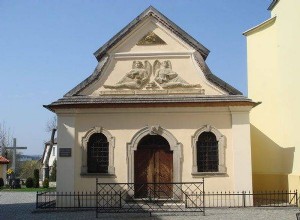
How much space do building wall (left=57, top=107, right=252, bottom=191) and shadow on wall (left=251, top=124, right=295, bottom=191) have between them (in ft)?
10.1

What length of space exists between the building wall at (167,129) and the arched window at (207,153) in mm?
413

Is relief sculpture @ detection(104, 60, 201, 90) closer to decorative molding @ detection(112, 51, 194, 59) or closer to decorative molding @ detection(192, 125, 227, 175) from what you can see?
decorative molding @ detection(112, 51, 194, 59)

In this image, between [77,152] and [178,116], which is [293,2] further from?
[77,152]

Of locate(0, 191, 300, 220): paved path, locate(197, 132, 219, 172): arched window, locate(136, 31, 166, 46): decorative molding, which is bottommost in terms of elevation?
locate(0, 191, 300, 220): paved path

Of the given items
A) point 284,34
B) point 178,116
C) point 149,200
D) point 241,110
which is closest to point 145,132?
point 178,116

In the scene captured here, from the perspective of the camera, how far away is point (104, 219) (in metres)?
14.0

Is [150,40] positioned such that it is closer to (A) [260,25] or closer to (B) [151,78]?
(B) [151,78]

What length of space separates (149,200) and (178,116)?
3.83 meters

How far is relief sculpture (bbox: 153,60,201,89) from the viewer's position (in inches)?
696

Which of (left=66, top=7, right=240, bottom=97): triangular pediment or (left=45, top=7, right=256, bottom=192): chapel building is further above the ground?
(left=66, top=7, right=240, bottom=97): triangular pediment

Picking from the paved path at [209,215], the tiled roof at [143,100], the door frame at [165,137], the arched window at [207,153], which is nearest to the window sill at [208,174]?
the arched window at [207,153]

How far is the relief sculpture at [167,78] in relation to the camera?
58.0 feet

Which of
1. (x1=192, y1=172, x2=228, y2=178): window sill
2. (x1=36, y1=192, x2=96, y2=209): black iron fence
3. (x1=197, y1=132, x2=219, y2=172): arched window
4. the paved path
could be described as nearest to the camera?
the paved path

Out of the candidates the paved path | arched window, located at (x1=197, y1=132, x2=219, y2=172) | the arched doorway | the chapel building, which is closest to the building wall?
the chapel building
